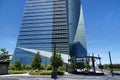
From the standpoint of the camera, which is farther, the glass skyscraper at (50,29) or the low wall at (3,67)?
the glass skyscraper at (50,29)

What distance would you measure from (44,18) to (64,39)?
28443 mm

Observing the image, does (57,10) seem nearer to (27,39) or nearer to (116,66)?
(27,39)

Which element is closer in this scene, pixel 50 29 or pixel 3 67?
pixel 3 67

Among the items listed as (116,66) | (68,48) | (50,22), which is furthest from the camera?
(50,22)

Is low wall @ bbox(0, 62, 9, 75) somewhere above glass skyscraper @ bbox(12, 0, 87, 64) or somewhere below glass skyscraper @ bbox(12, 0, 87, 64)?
below

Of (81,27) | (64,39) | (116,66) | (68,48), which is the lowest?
(116,66)

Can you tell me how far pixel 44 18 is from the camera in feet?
455

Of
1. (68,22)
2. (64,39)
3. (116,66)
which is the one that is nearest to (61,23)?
(68,22)

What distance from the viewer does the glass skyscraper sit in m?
128

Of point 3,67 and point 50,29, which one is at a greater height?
point 50,29

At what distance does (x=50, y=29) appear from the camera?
133 metres

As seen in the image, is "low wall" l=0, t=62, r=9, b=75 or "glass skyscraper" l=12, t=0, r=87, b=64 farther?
"glass skyscraper" l=12, t=0, r=87, b=64

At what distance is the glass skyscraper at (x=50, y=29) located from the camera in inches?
5022

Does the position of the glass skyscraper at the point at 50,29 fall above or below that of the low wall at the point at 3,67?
above
